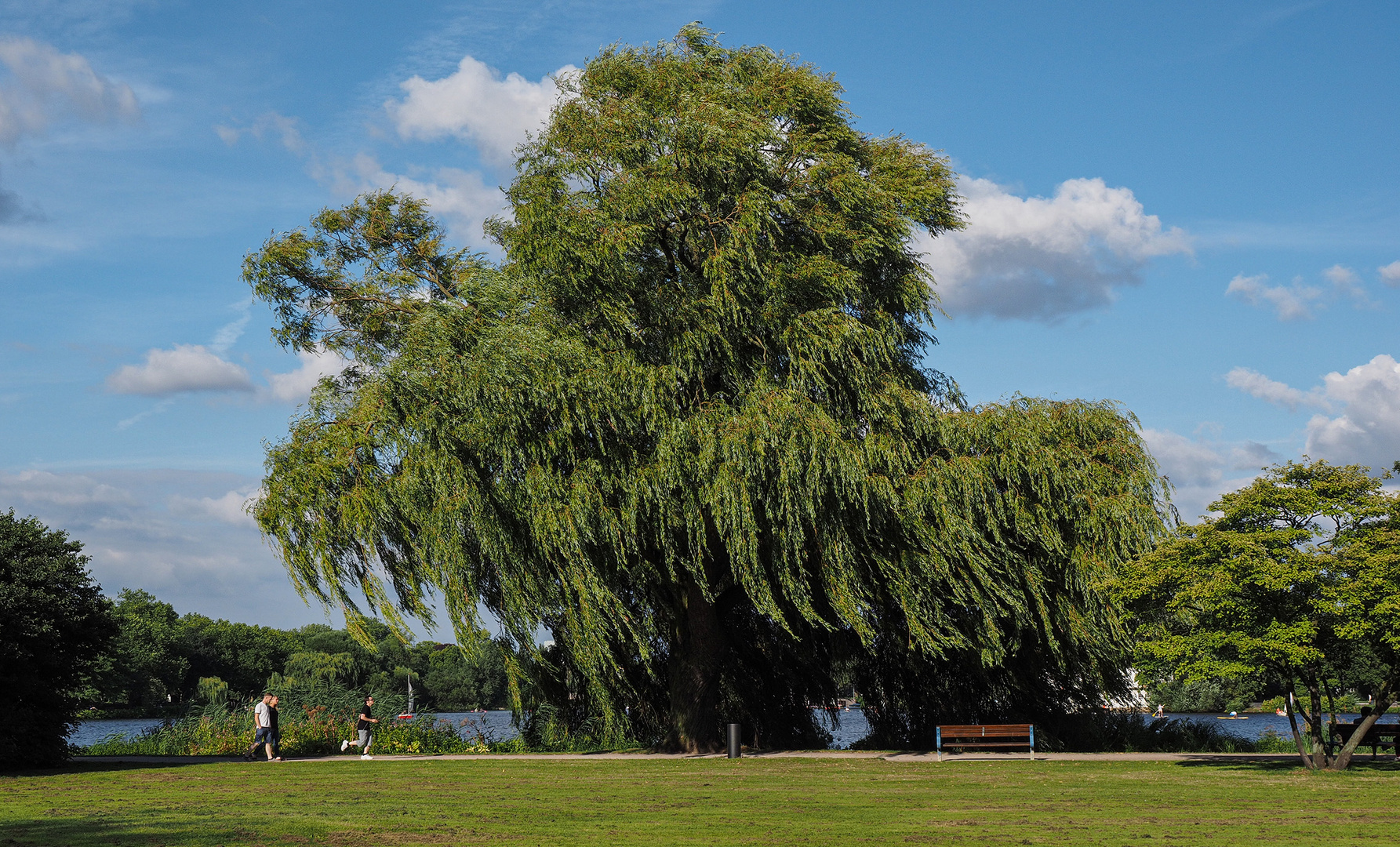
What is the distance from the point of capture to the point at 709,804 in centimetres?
1405

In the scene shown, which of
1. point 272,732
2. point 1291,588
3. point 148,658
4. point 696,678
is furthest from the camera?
point 148,658

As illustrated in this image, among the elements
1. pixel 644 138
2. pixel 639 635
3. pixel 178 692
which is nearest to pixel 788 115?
pixel 644 138

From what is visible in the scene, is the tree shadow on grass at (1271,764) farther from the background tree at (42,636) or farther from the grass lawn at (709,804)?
the background tree at (42,636)

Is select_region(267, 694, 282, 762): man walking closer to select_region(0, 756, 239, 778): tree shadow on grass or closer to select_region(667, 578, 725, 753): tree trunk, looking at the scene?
select_region(0, 756, 239, 778): tree shadow on grass

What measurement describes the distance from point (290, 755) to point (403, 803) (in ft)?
38.7

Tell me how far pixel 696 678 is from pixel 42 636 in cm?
1281

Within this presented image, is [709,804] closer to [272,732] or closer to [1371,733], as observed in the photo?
[272,732]

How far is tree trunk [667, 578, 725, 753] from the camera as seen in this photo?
78.0 ft

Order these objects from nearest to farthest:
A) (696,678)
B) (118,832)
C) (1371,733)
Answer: (118,832) → (1371,733) → (696,678)

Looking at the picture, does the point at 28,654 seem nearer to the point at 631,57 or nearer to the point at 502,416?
the point at 502,416

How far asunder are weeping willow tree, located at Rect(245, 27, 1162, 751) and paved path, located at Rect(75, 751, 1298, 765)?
4.24 feet

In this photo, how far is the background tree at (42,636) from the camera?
20.2 meters

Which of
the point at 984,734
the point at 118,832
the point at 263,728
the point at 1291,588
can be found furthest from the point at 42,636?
the point at 1291,588

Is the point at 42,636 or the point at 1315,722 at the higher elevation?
the point at 42,636
